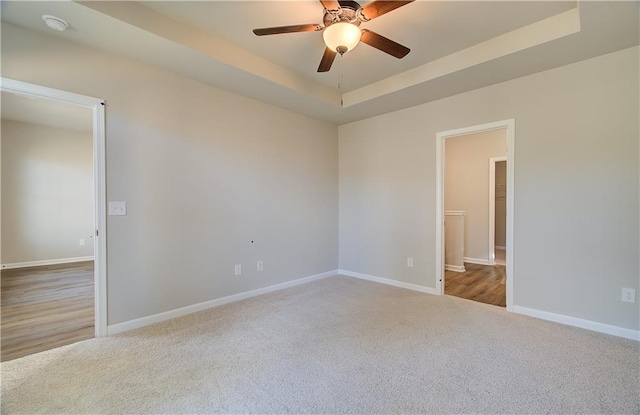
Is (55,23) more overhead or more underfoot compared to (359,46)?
more underfoot

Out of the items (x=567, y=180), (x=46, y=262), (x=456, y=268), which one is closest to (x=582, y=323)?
(x=567, y=180)

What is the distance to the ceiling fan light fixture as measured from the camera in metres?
1.93

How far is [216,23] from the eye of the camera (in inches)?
94.3

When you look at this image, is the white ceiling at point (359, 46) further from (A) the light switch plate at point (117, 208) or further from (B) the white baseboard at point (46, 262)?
(B) the white baseboard at point (46, 262)

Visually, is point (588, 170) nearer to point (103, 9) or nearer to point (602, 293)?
point (602, 293)

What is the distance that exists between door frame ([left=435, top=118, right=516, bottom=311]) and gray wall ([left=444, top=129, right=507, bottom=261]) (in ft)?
6.36

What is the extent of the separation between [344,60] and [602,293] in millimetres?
3322

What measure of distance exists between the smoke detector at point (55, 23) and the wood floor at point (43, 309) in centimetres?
255

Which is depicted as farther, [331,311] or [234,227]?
[234,227]

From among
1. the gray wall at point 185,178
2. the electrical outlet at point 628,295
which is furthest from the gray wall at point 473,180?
the gray wall at point 185,178

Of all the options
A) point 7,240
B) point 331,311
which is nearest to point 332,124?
point 331,311

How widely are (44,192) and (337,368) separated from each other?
6606mm

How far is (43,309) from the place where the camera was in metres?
3.18

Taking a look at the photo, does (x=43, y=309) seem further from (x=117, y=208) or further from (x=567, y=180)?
(x=567, y=180)
